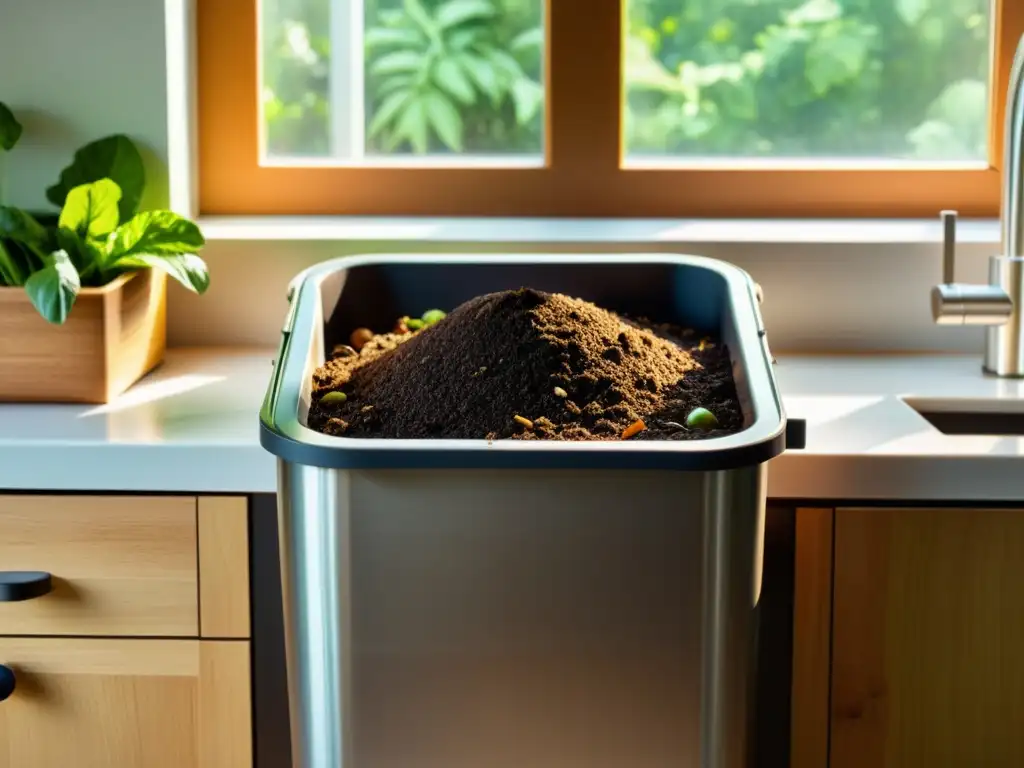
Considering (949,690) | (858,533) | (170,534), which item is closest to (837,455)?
(858,533)

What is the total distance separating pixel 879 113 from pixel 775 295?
43 cm

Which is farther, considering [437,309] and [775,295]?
[775,295]

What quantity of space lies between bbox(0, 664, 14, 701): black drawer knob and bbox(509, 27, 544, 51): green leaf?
1.11m

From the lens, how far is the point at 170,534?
4.62 feet

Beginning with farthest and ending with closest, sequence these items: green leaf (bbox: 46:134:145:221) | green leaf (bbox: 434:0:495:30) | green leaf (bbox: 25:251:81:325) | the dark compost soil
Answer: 1. green leaf (bbox: 434:0:495:30)
2. green leaf (bbox: 46:134:145:221)
3. green leaf (bbox: 25:251:81:325)
4. the dark compost soil

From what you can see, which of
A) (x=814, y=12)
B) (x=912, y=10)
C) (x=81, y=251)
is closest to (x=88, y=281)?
(x=81, y=251)

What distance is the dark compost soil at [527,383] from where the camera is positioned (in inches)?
49.8

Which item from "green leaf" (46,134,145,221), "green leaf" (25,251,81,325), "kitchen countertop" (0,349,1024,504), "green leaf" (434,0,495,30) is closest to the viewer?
"kitchen countertop" (0,349,1024,504)

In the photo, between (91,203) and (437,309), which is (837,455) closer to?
(437,309)

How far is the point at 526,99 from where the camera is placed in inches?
84.3

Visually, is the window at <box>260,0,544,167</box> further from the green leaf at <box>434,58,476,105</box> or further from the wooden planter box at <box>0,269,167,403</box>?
the wooden planter box at <box>0,269,167,403</box>

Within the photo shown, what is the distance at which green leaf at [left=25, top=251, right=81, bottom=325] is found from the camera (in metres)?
1.51

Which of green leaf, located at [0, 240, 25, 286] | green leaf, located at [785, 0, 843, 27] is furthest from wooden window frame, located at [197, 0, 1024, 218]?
green leaf, located at [0, 240, 25, 286]

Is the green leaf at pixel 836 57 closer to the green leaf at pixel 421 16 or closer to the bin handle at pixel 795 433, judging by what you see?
the green leaf at pixel 421 16
